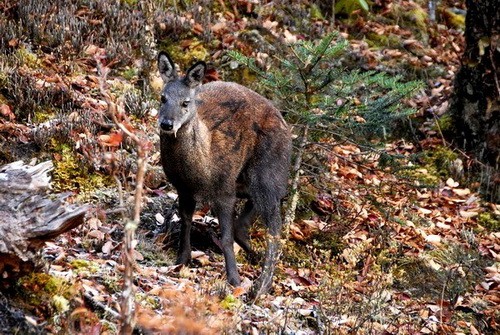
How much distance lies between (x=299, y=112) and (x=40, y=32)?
4033 millimetres

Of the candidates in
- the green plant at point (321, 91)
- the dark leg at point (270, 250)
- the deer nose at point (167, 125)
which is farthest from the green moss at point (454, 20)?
the deer nose at point (167, 125)

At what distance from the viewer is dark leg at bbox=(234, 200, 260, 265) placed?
7.40 metres

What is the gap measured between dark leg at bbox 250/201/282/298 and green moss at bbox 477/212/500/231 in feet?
11.4

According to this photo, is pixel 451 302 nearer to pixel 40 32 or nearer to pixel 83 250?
pixel 83 250

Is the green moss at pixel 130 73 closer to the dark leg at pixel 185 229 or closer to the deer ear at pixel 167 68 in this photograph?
the deer ear at pixel 167 68

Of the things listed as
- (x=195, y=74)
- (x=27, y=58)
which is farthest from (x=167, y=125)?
(x=27, y=58)

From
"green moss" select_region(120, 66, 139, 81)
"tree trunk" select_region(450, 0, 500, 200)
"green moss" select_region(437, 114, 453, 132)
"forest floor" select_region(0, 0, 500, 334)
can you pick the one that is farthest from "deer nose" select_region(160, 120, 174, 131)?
"green moss" select_region(437, 114, 453, 132)

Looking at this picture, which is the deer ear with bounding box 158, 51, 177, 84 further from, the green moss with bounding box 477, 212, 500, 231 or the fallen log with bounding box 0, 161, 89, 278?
the green moss with bounding box 477, 212, 500, 231

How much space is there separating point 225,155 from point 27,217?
106 inches

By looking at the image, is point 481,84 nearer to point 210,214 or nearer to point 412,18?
point 412,18

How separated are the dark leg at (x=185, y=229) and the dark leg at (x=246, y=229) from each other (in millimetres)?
810

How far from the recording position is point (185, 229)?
673 centimetres

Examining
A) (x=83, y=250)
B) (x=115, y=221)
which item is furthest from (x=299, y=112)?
(x=83, y=250)

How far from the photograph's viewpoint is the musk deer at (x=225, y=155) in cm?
639
